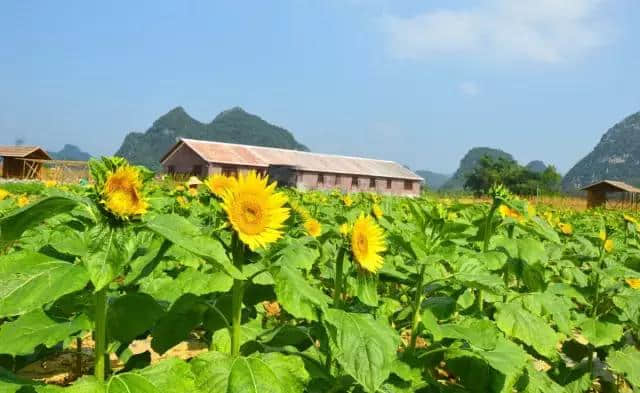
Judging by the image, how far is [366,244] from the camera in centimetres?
173

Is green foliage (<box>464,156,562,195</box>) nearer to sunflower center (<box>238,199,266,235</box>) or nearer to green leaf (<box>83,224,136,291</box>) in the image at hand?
sunflower center (<box>238,199,266,235</box>)

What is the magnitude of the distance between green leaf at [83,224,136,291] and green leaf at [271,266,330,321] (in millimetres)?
384

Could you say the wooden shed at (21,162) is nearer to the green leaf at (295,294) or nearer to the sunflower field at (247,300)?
the sunflower field at (247,300)

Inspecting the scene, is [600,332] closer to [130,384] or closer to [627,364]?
[627,364]

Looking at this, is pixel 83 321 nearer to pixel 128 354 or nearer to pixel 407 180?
pixel 128 354

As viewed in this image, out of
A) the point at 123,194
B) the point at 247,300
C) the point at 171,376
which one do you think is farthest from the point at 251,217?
the point at 247,300

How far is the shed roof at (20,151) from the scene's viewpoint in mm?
30781

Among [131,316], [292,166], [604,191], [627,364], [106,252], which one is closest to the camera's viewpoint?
[106,252]

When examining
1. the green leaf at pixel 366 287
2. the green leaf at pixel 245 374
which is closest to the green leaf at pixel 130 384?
the green leaf at pixel 245 374

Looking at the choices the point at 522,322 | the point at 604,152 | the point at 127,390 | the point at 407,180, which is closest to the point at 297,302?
the point at 127,390

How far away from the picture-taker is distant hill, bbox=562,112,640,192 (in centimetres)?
17412

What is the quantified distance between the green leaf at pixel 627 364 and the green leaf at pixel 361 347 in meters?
2.00

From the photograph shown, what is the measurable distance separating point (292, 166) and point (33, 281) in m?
36.9

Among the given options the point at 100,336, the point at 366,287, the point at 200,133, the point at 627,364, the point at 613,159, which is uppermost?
the point at 613,159
